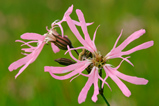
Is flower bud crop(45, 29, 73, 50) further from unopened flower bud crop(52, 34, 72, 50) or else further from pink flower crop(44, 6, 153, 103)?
pink flower crop(44, 6, 153, 103)

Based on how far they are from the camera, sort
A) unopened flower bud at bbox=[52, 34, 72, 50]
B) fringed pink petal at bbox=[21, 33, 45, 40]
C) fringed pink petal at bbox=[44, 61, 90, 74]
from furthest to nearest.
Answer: unopened flower bud at bbox=[52, 34, 72, 50] < fringed pink petal at bbox=[21, 33, 45, 40] < fringed pink petal at bbox=[44, 61, 90, 74]

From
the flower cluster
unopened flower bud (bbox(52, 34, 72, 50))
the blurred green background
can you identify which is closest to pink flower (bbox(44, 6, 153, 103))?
the flower cluster

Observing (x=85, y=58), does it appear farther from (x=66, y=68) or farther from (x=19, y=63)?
(x=19, y=63)

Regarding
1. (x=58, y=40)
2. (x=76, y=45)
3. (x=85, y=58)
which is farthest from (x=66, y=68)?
(x=76, y=45)

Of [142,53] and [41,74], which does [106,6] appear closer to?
[142,53]

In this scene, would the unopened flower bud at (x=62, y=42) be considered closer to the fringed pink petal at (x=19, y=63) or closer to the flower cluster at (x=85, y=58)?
the flower cluster at (x=85, y=58)

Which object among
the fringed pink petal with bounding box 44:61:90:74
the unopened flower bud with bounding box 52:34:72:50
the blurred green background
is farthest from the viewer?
the blurred green background

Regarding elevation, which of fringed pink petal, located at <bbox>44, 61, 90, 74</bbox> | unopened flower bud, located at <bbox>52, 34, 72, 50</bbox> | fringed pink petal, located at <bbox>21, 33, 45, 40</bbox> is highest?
fringed pink petal, located at <bbox>21, 33, 45, 40</bbox>

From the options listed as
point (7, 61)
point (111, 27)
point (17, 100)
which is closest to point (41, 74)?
point (17, 100)
